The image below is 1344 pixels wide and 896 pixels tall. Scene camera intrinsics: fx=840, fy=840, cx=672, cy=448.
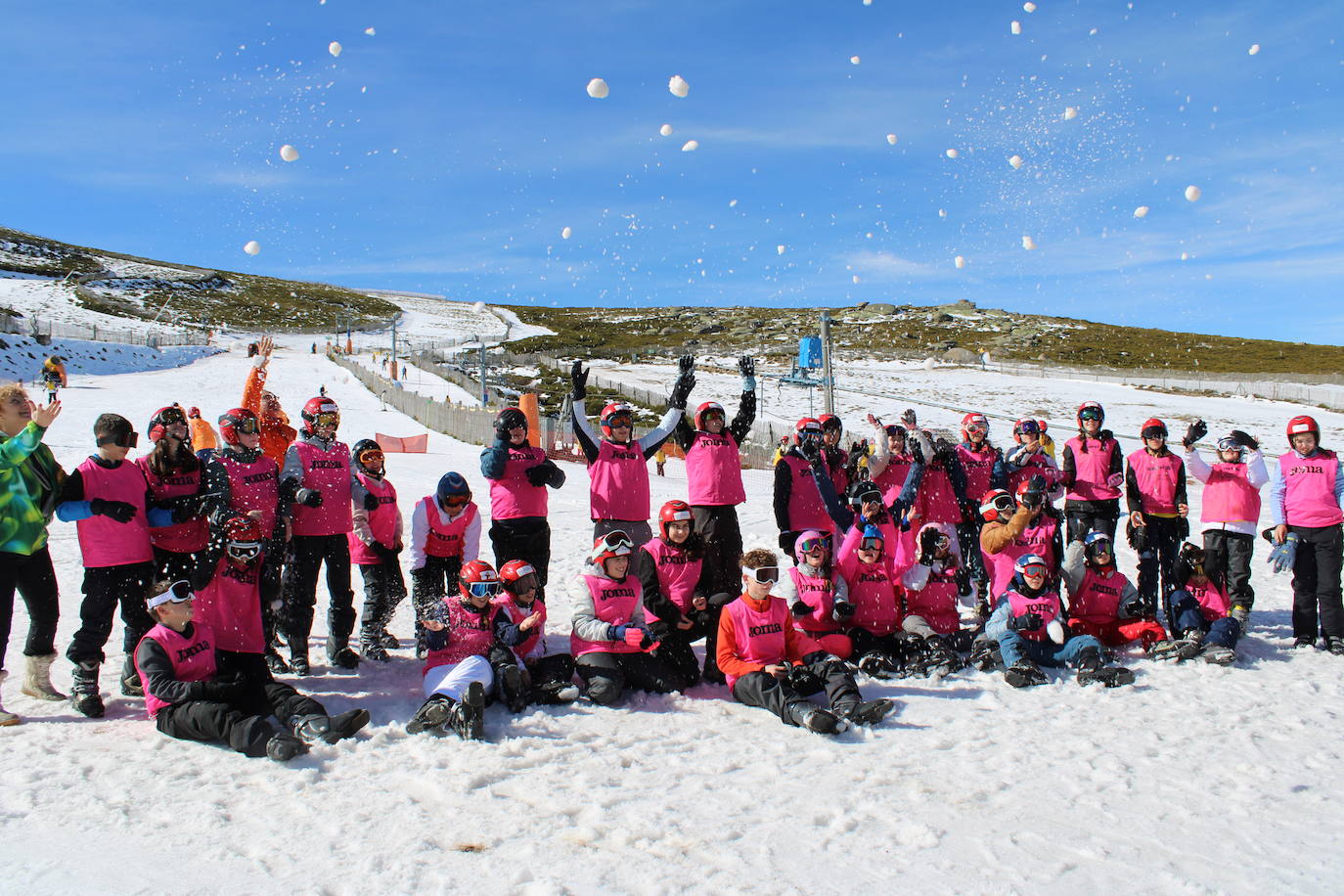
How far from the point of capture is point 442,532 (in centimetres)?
632

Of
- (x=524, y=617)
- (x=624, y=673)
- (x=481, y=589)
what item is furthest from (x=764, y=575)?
(x=481, y=589)

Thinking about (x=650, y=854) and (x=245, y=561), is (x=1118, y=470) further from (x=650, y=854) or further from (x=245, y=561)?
(x=245, y=561)

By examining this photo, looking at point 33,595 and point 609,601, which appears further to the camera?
point 609,601

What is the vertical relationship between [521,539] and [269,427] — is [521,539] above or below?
below

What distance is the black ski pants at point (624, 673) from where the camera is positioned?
17.9 ft

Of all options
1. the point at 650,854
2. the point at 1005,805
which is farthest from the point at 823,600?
the point at 650,854

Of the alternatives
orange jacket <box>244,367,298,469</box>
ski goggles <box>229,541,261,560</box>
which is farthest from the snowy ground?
orange jacket <box>244,367,298,469</box>

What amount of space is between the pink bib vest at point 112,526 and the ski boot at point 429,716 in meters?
2.07

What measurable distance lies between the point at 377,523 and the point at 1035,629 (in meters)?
4.95

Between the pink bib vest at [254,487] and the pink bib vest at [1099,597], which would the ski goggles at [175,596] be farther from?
the pink bib vest at [1099,597]

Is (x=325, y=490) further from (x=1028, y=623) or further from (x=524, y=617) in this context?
(x=1028, y=623)

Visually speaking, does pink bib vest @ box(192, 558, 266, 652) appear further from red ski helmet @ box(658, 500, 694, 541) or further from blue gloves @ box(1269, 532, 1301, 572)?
blue gloves @ box(1269, 532, 1301, 572)

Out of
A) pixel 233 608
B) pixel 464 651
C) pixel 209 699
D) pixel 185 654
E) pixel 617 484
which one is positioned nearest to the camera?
pixel 209 699

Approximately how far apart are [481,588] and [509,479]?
1.20 m
